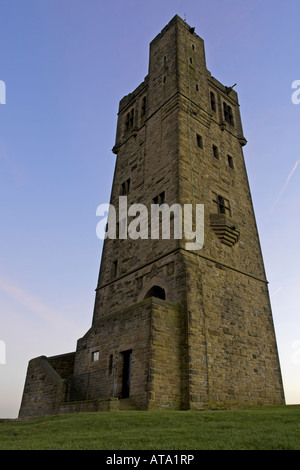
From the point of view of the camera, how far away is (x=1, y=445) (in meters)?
7.10

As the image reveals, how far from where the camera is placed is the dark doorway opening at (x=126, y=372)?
1430cm

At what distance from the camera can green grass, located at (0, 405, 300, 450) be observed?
6.05m

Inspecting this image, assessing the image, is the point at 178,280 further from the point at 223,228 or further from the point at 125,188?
the point at 125,188

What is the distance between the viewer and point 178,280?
15.2 metres

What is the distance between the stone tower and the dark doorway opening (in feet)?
0.13

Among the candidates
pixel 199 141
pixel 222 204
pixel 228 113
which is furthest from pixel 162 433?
pixel 228 113

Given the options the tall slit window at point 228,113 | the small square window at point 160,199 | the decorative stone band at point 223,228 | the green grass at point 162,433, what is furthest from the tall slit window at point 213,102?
the green grass at point 162,433

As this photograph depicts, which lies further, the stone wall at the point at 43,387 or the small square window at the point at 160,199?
the small square window at the point at 160,199

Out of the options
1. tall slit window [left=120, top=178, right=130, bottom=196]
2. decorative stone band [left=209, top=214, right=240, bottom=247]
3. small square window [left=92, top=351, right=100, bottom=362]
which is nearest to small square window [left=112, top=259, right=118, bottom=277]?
tall slit window [left=120, top=178, right=130, bottom=196]

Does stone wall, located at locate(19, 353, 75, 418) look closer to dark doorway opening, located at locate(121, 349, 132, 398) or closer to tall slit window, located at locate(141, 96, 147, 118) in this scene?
dark doorway opening, located at locate(121, 349, 132, 398)

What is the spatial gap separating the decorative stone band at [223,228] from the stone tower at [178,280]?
0.18 ft

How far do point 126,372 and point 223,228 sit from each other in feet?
27.2

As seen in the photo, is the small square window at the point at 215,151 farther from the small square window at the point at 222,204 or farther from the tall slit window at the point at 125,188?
the tall slit window at the point at 125,188

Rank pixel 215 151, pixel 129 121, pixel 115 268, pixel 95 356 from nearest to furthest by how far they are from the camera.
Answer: pixel 95 356 < pixel 115 268 < pixel 215 151 < pixel 129 121
